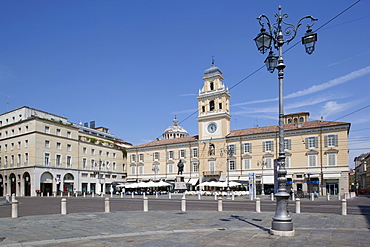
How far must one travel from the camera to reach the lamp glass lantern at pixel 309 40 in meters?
10.5

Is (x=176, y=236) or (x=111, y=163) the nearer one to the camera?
(x=176, y=236)

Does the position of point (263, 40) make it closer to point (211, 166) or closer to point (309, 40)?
point (309, 40)

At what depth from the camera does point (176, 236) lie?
995 centimetres

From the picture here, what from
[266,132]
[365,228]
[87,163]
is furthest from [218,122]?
[365,228]

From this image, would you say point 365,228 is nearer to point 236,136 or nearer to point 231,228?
point 231,228

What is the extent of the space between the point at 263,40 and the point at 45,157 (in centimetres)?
5140

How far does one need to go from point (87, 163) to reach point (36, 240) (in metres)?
56.5

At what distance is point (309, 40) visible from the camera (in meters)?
10.6

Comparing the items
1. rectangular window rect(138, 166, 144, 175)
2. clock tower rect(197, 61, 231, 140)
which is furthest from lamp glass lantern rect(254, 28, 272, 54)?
rectangular window rect(138, 166, 144, 175)

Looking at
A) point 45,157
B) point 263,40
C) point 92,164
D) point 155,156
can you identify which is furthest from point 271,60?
point 92,164

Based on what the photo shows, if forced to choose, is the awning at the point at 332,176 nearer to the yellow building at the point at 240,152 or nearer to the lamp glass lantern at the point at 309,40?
the yellow building at the point at 240,152

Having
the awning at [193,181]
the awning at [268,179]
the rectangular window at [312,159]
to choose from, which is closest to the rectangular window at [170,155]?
the awning at [193,181]

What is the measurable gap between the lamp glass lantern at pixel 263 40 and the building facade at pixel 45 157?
48.8m

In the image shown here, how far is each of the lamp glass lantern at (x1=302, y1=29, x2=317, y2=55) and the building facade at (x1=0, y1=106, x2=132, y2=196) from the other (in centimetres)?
4976
